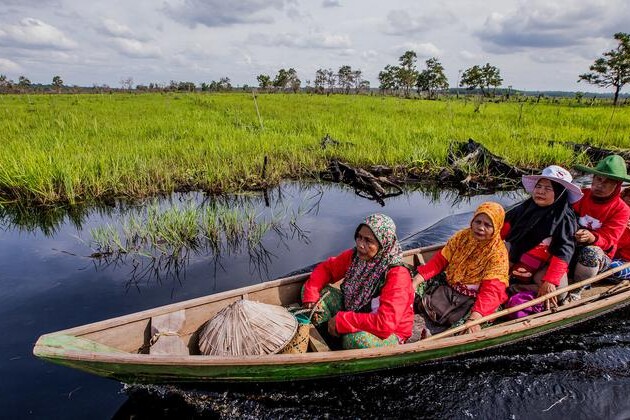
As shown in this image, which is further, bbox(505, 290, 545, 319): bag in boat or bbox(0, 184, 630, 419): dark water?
bbox(505, 290, 545, 319): bag in boat

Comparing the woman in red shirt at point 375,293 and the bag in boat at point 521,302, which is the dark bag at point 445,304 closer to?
the bag in boat at point 521,302

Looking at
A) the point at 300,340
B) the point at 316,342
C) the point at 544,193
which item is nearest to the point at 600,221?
the point at 544,193

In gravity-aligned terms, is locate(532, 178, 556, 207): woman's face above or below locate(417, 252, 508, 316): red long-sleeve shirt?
above

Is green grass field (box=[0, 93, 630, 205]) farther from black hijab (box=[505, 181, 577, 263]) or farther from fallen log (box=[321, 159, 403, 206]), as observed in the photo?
black hijab (box=[505, 181, 577, 263])

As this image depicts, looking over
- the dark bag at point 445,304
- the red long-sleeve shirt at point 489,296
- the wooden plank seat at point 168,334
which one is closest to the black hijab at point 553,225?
the red long-sleeve shirt at point 489,296

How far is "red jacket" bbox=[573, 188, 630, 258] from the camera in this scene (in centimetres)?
341

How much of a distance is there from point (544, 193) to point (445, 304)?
1186 millimetres

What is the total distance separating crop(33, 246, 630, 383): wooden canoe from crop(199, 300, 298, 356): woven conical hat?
0.50 ft

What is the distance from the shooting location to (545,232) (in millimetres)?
3232

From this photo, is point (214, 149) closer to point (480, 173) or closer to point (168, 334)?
point (480, 173)

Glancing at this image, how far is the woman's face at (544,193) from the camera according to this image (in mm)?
3162

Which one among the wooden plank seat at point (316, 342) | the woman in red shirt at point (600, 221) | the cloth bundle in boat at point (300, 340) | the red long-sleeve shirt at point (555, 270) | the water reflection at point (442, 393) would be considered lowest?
the water reflection at point (442, 393)

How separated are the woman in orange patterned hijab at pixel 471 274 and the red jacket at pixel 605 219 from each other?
1.13 metres

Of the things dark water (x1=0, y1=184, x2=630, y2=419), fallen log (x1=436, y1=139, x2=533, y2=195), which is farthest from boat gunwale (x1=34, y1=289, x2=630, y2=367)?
fallen log (x1=436, y1=139, x2=533, y2=195)
